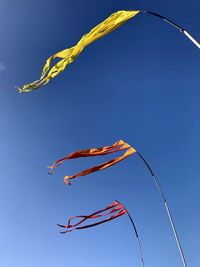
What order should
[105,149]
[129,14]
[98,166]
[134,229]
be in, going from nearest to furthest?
1. [129,14]
2. [98,166]
3. [105,149]
4. [134,229]

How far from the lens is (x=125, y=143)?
13922mm

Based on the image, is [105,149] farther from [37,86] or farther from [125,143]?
[37,86]

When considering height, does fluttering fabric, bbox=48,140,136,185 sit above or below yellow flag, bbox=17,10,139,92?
below

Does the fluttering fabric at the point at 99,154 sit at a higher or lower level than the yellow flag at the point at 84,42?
lower

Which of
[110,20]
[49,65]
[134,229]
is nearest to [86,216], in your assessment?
[49,65]

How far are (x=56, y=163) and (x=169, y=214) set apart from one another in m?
6.57

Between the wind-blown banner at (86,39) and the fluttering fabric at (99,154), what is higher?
the wind-blown banner at (86,39)

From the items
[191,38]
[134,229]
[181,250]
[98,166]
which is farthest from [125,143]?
[134,229]

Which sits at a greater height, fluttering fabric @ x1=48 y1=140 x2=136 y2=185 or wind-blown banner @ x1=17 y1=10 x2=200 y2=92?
wind-blown banner @ x1=17 y1=10 x2=200 y2=92

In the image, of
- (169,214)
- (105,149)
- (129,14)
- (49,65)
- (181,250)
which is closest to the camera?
(129,14)

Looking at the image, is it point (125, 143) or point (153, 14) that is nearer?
point (153, 14)

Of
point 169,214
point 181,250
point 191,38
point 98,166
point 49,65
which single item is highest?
point 49,65

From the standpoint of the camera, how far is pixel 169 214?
1625 centimetres

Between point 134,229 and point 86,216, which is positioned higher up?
point 86,216
